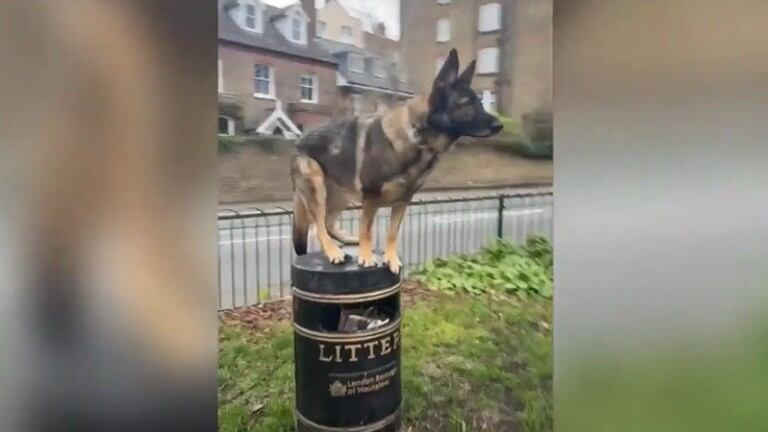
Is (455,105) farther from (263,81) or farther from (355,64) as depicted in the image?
(263,81)

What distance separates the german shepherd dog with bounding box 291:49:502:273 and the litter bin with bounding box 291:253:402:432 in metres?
0.03

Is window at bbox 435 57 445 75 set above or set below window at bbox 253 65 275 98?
above

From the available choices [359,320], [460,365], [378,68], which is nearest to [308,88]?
[378,68]

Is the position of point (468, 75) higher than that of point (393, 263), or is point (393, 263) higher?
point (468, 75)

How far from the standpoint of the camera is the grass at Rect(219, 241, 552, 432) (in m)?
0.96

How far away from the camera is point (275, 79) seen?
0.94 meters

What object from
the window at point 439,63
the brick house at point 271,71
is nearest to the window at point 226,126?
the brick house at point 271,71

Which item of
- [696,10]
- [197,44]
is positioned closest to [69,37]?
[197,44]

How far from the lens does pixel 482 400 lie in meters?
1.07

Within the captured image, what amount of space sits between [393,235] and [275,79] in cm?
29

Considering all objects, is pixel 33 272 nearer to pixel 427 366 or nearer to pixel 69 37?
pixel 69 37

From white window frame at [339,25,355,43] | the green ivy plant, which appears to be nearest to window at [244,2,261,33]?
white window frame at [339,25,355,43]

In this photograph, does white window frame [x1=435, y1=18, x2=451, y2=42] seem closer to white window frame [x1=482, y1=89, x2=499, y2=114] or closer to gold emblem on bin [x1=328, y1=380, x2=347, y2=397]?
white window frame [x1=482, y1=89, x2=499, y2=114]

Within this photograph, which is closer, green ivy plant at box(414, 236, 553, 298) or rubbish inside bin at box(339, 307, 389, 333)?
rubbish inside bin at box(339, 307, 389, 333)
